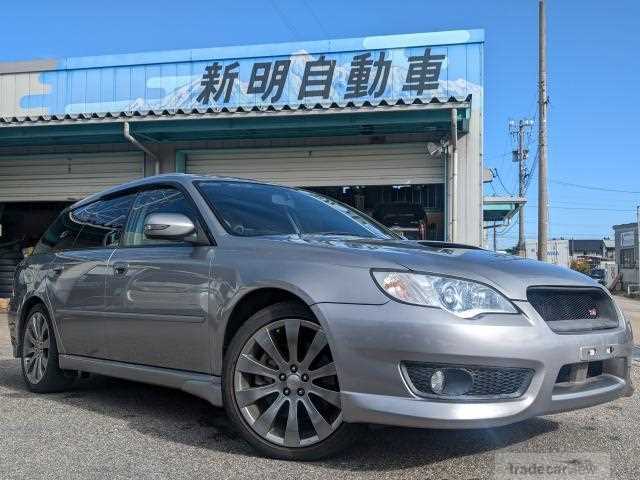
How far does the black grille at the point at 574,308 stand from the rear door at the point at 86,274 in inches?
113

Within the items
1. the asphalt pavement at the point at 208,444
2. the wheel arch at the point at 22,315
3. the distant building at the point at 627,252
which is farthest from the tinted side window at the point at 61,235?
the distant building at the point at 627,252

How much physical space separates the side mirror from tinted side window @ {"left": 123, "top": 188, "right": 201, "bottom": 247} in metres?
0.31

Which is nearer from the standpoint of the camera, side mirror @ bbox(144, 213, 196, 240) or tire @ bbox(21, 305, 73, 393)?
side mirror @ bbox(144, 213, 196, 240)

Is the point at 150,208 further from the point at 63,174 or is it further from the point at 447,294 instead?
the point at 63,174

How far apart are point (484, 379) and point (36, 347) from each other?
3.75m

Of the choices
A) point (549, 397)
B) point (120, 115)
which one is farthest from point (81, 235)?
point (120, 115)

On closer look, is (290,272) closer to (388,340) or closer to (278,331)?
(278,331)

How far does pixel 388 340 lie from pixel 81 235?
311 centimetres

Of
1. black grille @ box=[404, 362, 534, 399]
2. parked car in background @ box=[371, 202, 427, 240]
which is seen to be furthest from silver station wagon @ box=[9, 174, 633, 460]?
parked car in background @ box=[371, 202, 427, 240]

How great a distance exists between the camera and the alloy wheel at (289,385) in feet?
11.0

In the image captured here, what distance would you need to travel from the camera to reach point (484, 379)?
310cm

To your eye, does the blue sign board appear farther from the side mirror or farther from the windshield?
the side mirror

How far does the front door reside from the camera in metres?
3.88

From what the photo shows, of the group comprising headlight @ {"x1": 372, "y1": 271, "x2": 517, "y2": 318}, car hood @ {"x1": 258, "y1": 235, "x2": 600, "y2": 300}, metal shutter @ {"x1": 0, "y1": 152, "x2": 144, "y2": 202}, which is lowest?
headlight @ {"x1": 372, "y1": 271, "x2": 517, "y2": 318}
